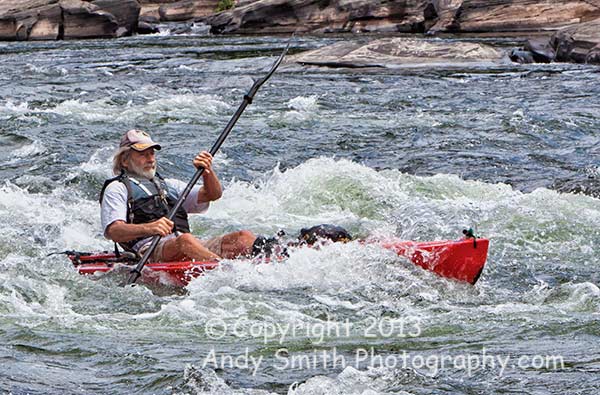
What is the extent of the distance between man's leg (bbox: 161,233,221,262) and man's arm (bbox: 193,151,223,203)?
0.36 metres

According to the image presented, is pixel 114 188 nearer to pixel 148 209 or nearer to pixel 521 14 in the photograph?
pixel 148 209

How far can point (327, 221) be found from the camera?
33.1 ft

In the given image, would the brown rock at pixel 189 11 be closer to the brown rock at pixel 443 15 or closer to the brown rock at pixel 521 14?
the brown rock at pixel 443 15

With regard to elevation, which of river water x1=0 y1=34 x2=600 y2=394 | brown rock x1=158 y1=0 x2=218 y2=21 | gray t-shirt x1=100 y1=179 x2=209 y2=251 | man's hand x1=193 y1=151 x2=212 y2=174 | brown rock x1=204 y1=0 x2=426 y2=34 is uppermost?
man's hand x1=193 y1=151 x2=212 y2=174

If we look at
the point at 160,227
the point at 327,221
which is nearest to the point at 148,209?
the point at 160,227

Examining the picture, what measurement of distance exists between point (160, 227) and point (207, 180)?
0.59 meters

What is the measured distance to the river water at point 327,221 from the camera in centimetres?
573

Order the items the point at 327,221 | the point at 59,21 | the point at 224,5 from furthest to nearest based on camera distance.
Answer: the point at 224,5
the point at 59,21
the point at 327,221

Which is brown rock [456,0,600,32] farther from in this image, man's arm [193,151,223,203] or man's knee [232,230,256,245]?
man's knee [232,230,256,245]


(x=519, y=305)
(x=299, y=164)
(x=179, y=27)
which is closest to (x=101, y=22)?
(x=179, y=27)

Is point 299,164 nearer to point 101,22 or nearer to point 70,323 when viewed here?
point 70,323

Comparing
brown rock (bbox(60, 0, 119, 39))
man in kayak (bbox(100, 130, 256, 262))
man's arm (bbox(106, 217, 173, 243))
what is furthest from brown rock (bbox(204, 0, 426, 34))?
man's arm (bbox(106, 217, 173, 243))

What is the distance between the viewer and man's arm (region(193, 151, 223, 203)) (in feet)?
25.2

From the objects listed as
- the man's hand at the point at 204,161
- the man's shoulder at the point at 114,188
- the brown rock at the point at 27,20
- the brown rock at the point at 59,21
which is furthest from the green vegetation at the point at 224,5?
the man's shoulder at the point at 114,188
